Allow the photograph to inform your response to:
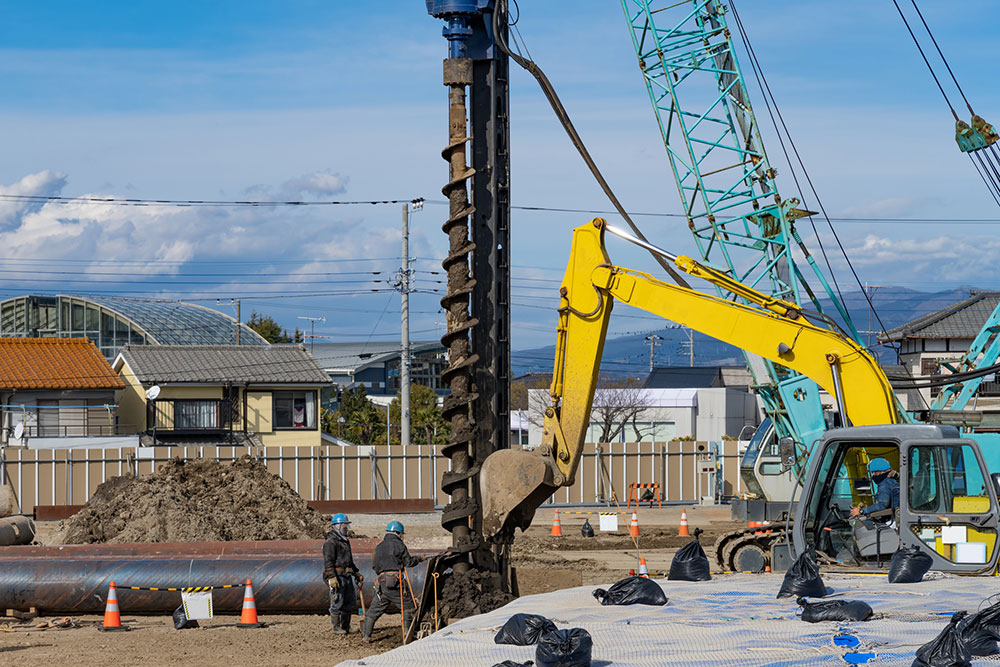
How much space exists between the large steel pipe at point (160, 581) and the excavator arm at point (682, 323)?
4561 millimetres

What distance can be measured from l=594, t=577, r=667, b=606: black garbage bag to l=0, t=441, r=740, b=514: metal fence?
979 inches

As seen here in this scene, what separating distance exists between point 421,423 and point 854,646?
2035 inches

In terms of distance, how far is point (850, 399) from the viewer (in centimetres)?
1303

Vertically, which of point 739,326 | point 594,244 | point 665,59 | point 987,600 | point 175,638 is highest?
point 665,59

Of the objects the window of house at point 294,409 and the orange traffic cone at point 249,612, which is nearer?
the orange traffic cone at point 249,612

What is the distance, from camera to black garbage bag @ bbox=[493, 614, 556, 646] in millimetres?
6691

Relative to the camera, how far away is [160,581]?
15758 millimetres

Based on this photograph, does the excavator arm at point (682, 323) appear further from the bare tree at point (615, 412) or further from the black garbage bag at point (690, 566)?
the bare tree at point (615, 412)

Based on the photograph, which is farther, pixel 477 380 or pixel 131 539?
pixel 131 539

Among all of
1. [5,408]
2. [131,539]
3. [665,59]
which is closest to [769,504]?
[665,59]

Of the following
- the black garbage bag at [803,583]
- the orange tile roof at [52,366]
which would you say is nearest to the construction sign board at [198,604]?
the black garbage bag at [803,583]

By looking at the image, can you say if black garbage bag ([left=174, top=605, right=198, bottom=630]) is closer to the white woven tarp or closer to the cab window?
the white woven tarp

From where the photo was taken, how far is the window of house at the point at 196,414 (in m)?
46.8

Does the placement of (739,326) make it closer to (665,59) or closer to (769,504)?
(769,504)
